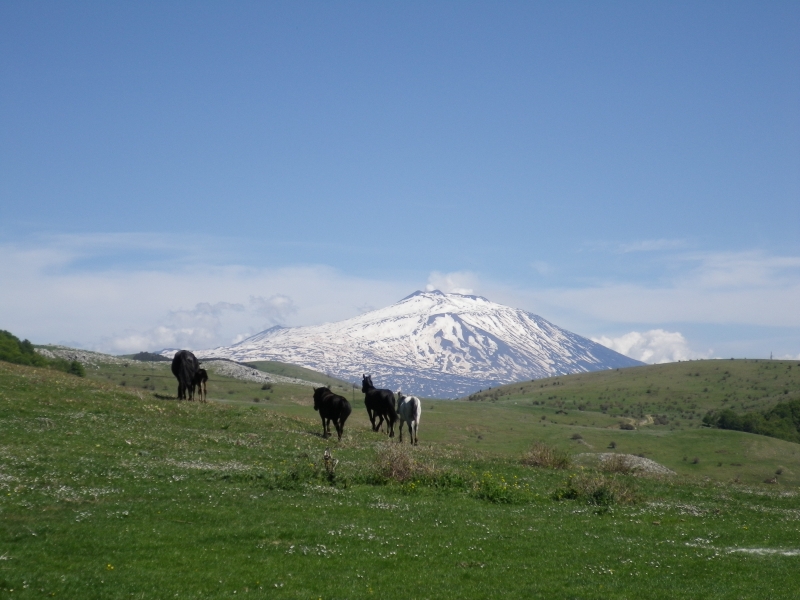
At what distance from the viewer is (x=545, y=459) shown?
36.3 metres

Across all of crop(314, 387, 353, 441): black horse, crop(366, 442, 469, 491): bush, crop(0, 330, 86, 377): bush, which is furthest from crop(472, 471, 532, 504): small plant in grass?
crop(0, 330, 86, 377): bush

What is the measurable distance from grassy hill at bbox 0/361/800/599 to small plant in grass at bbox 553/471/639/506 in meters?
0.11

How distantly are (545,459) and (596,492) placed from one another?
33.5 ft

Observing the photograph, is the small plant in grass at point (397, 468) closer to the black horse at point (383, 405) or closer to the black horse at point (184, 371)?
the black horse at point (383, 405)

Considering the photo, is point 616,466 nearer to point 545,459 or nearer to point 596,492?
point 545,459

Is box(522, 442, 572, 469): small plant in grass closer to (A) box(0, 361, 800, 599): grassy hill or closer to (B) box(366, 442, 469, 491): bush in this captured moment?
(A) box(0, 361, 800, 599): grassy hill

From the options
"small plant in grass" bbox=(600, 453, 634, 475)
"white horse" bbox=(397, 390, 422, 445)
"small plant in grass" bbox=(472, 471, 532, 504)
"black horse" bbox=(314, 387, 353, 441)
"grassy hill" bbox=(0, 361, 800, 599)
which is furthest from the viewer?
"white horse" bbox=(397, 390, 422, 445)

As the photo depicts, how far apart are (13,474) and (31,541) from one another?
684 centimetres

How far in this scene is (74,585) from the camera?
13.0m

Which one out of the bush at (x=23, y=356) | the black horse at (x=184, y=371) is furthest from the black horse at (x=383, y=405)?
the bush at (x=23, y=356)

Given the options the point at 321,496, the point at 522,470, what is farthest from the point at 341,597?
the point at 522,470

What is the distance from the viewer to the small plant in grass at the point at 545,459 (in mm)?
36156

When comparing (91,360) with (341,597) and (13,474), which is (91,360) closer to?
(13,474)

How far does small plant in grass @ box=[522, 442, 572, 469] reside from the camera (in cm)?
3616
